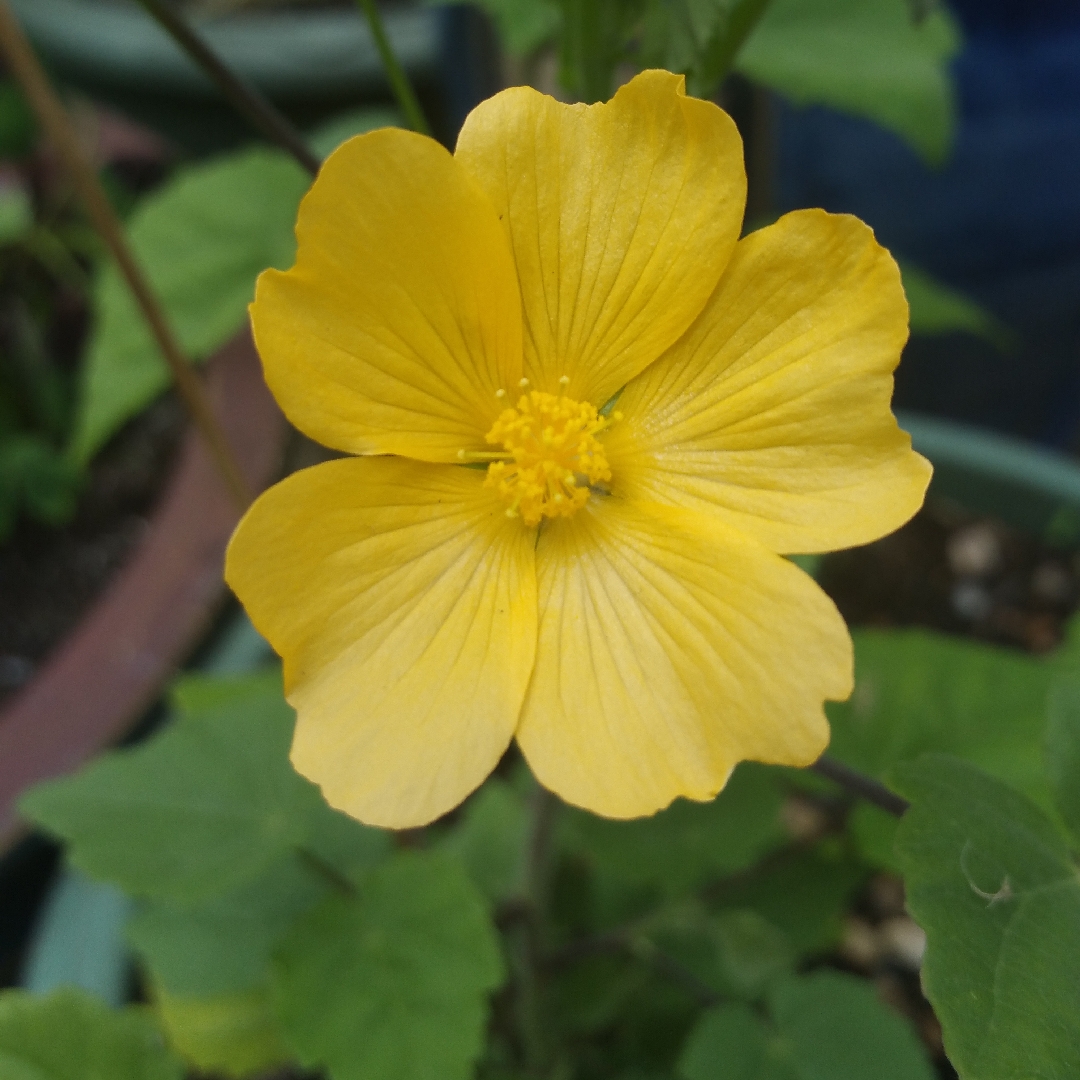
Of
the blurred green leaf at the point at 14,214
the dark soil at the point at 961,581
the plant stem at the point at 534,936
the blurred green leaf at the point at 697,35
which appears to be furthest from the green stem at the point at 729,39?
the blurred green leaf at the point at 14,214

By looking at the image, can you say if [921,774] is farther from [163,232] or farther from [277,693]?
[163,232]

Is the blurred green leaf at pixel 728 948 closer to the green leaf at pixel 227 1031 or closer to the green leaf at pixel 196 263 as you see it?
the green leaf at pixel 227 1031

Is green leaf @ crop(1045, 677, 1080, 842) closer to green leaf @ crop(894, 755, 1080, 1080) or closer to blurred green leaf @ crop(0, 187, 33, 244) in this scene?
green leaf @ crop(894, 755, 1080, 1080)

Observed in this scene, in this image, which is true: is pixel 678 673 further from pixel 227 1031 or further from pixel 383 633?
pixel 227 1031

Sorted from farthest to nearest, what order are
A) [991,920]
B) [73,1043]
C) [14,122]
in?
[14,122] → [73,1043] → [991,920]

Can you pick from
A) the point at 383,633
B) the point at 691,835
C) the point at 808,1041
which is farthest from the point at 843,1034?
the point at 383,633

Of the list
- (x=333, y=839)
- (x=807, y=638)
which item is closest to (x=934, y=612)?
(x=333, y=839)
